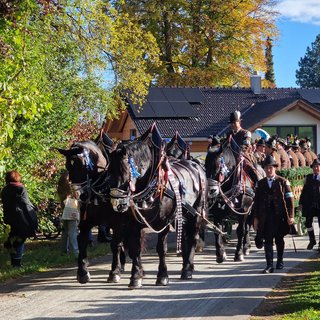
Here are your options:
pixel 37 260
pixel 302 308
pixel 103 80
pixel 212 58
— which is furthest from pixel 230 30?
pixel 302 308

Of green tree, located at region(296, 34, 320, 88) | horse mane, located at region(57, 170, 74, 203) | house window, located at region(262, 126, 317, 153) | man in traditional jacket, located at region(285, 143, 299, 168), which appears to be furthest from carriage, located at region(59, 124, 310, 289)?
green tree, located at region(296, 34, 320, 88)

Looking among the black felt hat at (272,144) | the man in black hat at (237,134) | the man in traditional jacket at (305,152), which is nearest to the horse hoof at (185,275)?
the man in black hat at (237,134)

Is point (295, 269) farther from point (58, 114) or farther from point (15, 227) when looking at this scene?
point (58, 114)

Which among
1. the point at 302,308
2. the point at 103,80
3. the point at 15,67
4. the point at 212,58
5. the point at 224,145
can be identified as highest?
the point at 212,58

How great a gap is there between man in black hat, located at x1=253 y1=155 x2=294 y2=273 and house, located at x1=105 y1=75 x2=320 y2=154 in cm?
2114

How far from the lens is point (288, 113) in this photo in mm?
33625

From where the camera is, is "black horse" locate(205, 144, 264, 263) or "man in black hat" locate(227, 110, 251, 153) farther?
"man in black hat" locate(227, 110, 251, 153)

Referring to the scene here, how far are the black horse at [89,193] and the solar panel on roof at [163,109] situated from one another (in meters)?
23.8

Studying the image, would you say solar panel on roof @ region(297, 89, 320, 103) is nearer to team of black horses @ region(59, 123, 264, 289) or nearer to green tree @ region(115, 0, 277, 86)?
green tree @ region(115, 0, 277, 86)

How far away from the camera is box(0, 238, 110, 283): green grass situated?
10644 millimetres

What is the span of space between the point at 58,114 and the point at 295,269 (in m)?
6.87

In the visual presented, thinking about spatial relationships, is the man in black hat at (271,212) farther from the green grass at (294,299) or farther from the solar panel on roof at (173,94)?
the solar panel on roof at (173,94)

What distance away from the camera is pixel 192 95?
3528cm

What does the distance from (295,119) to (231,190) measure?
2299 cm
